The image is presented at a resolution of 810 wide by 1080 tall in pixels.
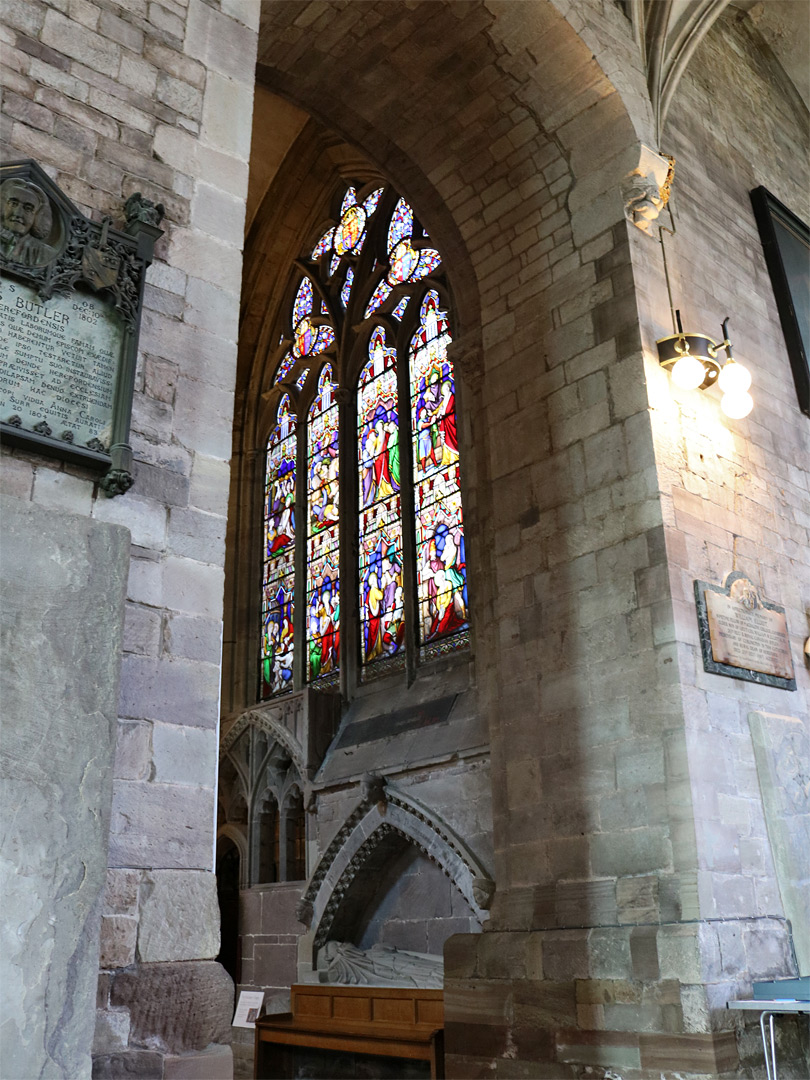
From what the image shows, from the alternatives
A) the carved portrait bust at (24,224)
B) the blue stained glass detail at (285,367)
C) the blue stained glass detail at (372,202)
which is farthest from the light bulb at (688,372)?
the blue stained glass detail at (285,367)

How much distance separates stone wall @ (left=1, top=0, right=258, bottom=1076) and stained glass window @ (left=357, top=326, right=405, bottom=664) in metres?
4.61

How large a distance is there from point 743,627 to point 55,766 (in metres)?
3.87

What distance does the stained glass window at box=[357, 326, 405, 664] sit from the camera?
25.9 feet

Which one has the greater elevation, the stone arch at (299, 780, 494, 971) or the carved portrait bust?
the carved portrait bust

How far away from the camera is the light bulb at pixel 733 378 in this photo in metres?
5.45

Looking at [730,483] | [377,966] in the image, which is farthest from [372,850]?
[730,483]

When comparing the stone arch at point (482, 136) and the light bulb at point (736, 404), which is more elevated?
the stone arch at point (482, 136)

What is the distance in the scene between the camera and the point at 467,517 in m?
6.86

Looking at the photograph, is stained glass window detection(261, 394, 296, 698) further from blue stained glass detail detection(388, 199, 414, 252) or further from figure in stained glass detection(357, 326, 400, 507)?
blue stained glass detail detection(388, 199, 414, 252)

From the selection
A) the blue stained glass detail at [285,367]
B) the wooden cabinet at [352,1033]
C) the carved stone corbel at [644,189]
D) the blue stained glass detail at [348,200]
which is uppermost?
the blue stained glass detail at [348,200]

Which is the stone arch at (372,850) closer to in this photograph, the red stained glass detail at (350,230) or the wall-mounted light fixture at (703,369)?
the wall-mounted light fixture at (703,369)

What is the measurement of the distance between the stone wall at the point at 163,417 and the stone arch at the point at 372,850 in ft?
11.5

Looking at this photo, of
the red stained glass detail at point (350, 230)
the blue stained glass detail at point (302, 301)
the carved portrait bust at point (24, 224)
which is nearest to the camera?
the carved portrait bust at point (24, 224)

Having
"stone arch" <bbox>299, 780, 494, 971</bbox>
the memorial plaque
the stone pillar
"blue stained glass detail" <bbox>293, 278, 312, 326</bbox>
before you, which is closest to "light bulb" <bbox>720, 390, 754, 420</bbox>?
"stone arch" <bbox>299, 780, 494, 971</bbox>
